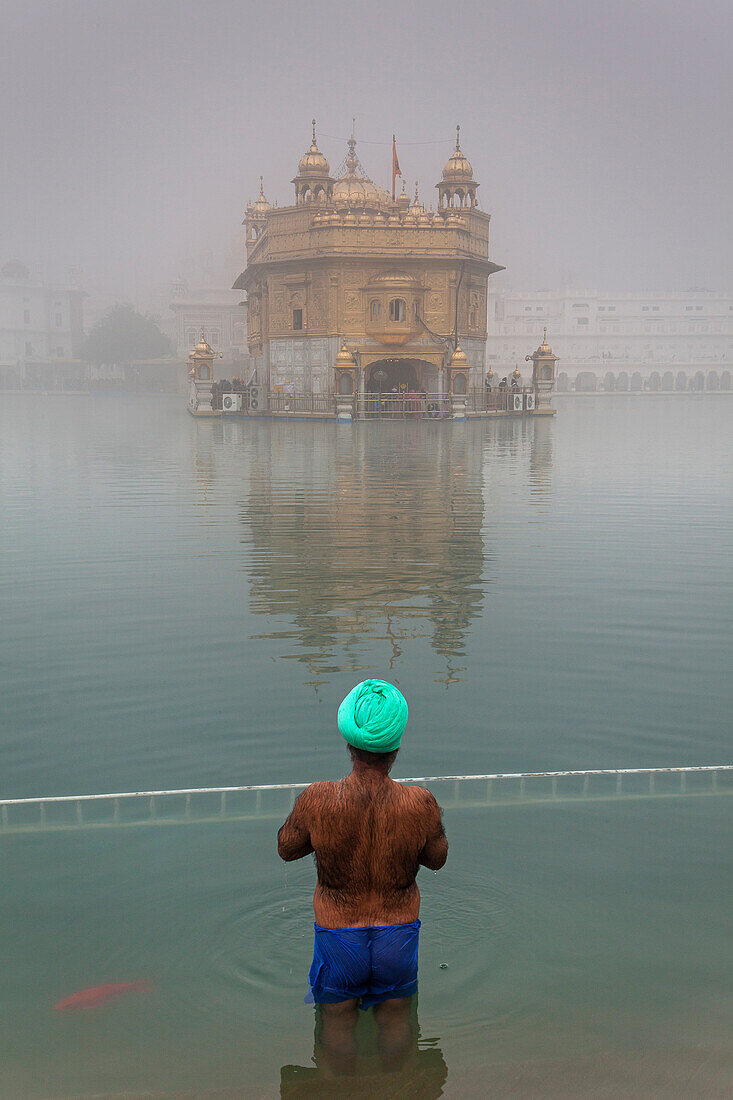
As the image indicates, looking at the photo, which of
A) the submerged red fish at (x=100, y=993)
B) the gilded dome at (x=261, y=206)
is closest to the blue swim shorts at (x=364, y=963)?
the submerged red fish at (x=100, y=993)

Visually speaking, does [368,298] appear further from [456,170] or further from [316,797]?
[316,797]

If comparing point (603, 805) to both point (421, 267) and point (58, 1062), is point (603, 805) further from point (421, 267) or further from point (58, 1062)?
point (421, 267)

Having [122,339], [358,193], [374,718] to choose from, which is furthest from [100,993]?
[122,339]

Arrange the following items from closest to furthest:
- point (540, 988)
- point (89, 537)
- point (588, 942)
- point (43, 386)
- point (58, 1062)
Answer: point (58, 1062) < point (540, 988) < point (588, 942) < point (89, 537) < point (43, 386)

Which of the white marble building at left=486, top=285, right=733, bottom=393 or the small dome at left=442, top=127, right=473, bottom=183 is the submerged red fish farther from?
the white marble building at left=486, top=285, right=733, bottom=393

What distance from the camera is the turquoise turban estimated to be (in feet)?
9.50

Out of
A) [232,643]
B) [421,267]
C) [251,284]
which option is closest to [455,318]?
[421,267]

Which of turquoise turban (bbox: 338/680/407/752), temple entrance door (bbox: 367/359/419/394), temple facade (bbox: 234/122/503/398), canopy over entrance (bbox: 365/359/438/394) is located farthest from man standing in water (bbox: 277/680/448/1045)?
temple entrance door (bbox: 367/359/419/394)

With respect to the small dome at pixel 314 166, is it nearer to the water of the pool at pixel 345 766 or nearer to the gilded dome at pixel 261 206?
the gilded dome at pixel 261 206

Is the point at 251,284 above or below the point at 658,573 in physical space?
above

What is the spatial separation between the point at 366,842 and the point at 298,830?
7.7 inches

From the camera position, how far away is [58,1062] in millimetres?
3355

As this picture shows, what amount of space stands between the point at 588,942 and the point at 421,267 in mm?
48777

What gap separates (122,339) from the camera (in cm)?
11231
